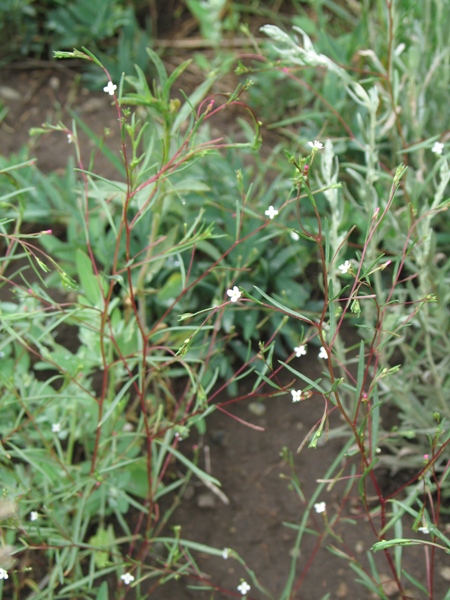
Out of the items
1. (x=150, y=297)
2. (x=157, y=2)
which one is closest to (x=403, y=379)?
(x=150, y=297)

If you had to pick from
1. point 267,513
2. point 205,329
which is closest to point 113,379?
point 205,329

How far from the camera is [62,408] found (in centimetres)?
170

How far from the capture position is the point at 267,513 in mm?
1770

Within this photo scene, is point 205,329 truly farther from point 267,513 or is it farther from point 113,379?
point 267,513

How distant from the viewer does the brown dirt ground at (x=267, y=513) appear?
1.65m

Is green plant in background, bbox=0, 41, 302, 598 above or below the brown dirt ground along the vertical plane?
above

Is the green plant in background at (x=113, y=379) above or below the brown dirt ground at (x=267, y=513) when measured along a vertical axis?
above

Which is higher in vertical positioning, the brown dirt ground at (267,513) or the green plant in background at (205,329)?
the green plant in background at (205,329)

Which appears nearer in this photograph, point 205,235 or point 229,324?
point 205,235

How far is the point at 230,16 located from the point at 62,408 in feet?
5.75

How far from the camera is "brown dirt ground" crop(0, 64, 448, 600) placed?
5.41 feet

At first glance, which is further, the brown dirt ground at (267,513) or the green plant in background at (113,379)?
the brown dirt ground at (267,513)

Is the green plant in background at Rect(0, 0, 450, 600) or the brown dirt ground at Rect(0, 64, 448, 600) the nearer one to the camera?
the green plant in background at Rect(0, 0, 450, 600)

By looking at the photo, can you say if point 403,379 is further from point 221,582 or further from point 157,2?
point 157,2
